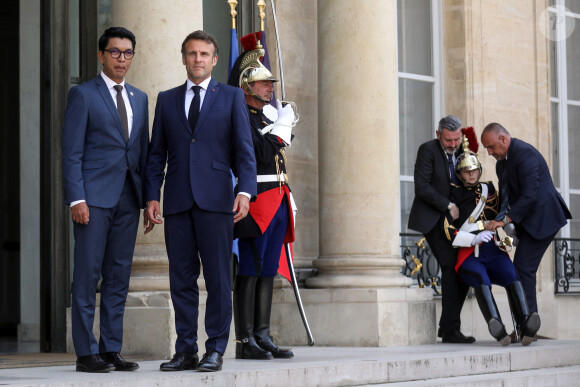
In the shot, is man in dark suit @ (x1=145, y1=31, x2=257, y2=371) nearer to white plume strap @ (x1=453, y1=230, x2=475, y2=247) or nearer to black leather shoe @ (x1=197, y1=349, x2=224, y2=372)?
black leather shoe @ (x1=197, y1=349, x2=224, y2=372)

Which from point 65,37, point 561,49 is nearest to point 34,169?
point 65,37

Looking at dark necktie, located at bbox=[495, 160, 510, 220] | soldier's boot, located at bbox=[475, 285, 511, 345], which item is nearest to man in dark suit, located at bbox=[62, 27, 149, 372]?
soldier's boot, located at bbox=[475, 285, 511, 345]

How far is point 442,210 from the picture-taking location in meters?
9.58

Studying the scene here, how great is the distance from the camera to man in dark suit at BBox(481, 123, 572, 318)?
9625 millimetres

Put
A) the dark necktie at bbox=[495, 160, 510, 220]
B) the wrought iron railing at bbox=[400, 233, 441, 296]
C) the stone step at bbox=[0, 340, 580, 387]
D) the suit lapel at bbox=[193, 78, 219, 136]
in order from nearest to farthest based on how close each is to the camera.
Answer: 1. the stone step at bbox=[0, 340, 580, 387]
2. the suit lapel at bbox=[193, 78, 219, 136]
3. the dark necktie at bbox=[495, 160, 510, 220]
4. the wrought iron railing at bbox=[400, 233, 441, 296]

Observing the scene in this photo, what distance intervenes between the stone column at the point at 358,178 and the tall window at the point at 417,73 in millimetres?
1984

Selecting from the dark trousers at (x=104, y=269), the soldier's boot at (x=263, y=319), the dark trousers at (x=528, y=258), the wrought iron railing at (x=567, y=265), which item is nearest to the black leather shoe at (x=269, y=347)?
the soldier's boot at (x=263, y=319)

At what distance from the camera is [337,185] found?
9812 millimetres

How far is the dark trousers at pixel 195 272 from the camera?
21.6 feet

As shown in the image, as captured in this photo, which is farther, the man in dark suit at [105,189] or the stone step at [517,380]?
the stone step at [517,380]

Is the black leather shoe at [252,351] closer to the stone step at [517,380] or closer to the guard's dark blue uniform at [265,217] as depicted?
the guard's dark blue uniform at [265,217]

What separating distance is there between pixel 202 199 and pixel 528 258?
13.4 ft

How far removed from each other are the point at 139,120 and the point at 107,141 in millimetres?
264

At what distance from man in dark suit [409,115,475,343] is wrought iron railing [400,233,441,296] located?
1.54 metres
